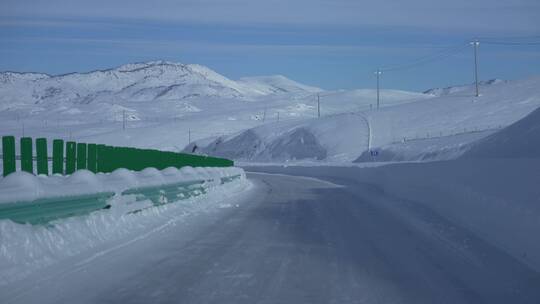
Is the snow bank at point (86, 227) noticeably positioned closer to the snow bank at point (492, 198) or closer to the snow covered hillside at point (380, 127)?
the snow bank at point (492, 198)

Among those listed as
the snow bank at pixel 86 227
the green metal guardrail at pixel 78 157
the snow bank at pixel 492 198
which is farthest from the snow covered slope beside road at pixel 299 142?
the snow bank at pixel 86 227

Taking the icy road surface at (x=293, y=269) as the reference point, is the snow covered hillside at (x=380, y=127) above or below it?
above

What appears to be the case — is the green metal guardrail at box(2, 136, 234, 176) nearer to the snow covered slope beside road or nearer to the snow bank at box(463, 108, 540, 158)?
the snow bank at box(463, 108, 540, 158)

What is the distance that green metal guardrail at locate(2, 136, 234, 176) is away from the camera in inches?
587

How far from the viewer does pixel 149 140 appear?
145375 mm

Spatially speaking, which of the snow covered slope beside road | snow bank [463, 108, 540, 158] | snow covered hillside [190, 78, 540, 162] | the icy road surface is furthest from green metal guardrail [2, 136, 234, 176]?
the snow covered slope beside road

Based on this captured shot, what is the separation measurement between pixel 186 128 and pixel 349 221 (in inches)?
6034

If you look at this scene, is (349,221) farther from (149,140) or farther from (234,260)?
(149,140)

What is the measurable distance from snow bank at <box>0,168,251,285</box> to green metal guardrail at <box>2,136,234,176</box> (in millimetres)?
1856

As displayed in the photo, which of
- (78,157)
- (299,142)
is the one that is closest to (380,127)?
(299,142)

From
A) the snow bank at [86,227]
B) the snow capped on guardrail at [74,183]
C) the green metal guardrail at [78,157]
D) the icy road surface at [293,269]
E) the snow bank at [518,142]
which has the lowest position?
the icy road surface at [293,269]

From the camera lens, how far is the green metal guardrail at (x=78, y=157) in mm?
14906

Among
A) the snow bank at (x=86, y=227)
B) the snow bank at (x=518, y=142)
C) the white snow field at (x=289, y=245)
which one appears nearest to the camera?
the white snow field at (x=289, y=245)

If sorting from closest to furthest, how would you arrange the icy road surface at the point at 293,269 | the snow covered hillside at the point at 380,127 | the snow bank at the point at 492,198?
the icy road surface at the point at 293,269 < the snow bank at the point at 492,198 < the snow covered hillside at the point at 380,127
